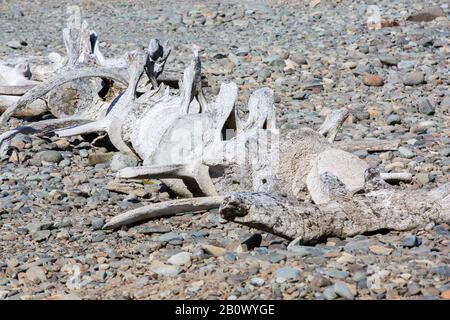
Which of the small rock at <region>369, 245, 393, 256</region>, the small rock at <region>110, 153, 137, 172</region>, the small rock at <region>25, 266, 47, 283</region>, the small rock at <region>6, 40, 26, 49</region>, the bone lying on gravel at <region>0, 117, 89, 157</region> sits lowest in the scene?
the small rock at <region>25, 266, 47, 283</region>

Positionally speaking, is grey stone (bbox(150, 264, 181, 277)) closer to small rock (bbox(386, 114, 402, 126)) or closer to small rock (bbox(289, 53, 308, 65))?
small rock (bbox(386, 114, 402, 126))

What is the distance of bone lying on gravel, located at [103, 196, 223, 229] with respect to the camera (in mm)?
5105

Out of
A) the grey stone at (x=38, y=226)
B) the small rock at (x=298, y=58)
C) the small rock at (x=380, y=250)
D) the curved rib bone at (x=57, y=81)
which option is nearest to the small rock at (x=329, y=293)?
the small rock at (x=380, y=250)

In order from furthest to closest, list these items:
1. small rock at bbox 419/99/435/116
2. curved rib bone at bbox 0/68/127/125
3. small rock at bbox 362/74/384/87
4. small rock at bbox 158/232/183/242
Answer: small rock at bbox 362/74/384/87 < small rock at bbox 419/99/435/116 < curved rib bone at bbox 0/68/127/125 < small rock at bbox 158/232/183/242

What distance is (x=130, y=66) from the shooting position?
267 inches

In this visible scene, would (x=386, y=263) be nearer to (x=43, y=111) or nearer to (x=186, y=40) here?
(x=43, y=111)

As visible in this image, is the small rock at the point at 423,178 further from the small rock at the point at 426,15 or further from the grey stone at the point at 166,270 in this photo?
the small rock at the point at 426,15

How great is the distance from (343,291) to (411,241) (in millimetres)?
810

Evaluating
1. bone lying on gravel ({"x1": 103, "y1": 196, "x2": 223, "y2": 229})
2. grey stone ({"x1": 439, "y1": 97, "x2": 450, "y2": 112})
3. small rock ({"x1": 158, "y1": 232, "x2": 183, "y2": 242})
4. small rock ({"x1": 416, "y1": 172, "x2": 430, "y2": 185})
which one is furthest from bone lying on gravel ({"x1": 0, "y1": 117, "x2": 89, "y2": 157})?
grey stone ({"x1": 439, "y1": 97, "x2": 450, "y2": 112})

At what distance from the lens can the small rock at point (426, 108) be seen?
744cm

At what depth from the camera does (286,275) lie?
12.6 ft

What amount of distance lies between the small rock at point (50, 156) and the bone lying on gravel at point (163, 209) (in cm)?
162

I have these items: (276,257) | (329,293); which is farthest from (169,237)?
(329,293)

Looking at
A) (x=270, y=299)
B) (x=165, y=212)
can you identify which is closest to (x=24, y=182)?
(x=165, y=212)
